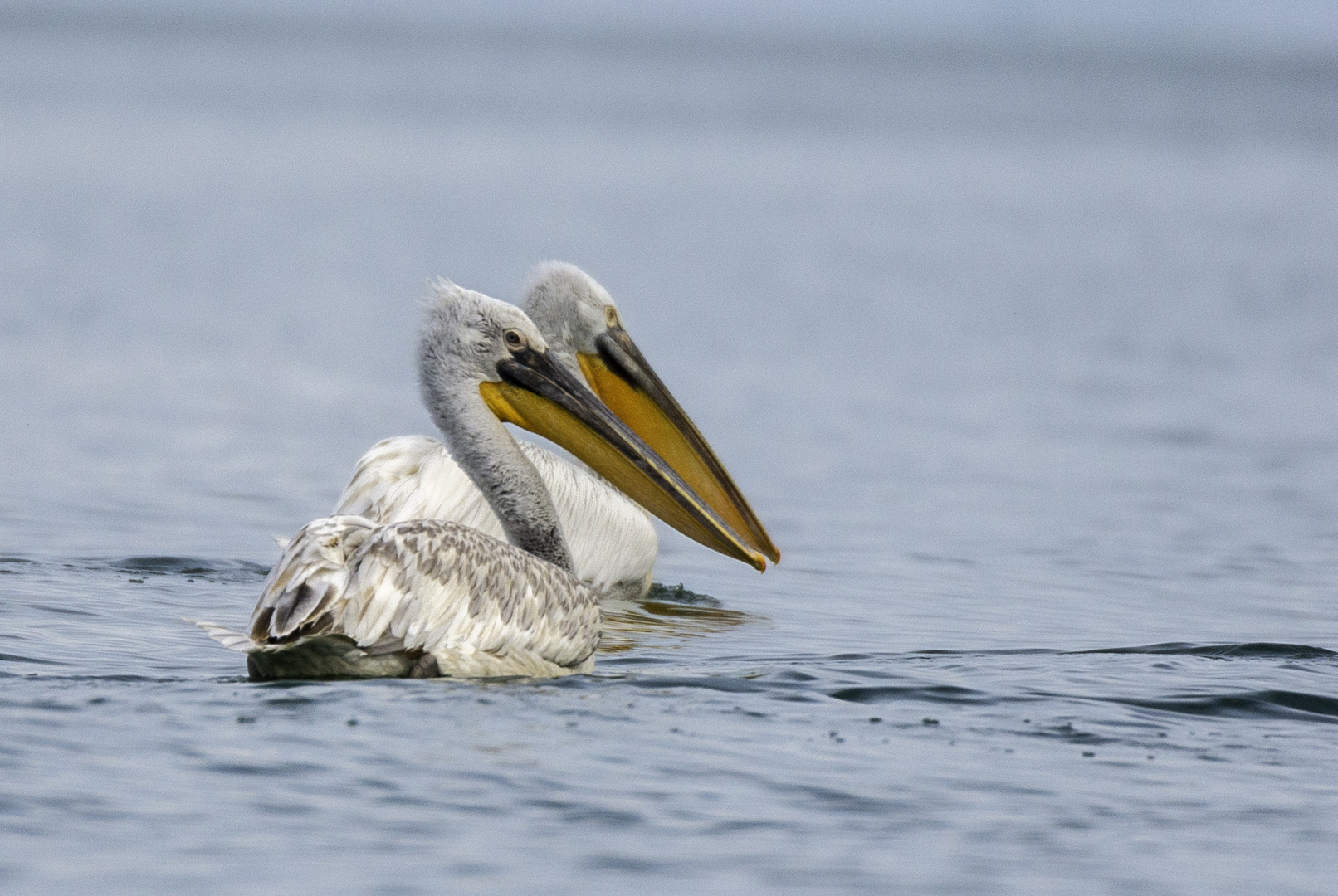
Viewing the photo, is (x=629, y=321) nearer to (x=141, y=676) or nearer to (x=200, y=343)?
(x=200, y=343)

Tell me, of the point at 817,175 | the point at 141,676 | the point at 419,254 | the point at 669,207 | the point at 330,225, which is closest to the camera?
the point at 141,676

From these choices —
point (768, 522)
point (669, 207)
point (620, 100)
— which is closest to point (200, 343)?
point (768, 522)

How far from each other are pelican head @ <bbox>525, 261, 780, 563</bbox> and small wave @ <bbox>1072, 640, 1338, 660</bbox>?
6.73ft

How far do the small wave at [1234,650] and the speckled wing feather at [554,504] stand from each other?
180 cm

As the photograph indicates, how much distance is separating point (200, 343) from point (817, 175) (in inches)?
1062

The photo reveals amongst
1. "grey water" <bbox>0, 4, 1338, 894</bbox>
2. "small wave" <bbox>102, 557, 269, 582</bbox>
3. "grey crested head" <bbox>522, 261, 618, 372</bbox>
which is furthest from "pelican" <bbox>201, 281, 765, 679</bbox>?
"small wave" <bbox>102, 557, 269, 582</bbox>

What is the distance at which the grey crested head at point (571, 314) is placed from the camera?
8.04m

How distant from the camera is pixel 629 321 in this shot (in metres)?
16.7

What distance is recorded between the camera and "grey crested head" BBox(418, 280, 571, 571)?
20.4 ft

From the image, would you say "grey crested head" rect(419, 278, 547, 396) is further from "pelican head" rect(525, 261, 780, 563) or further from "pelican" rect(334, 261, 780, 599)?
"pelican head" rect(525, 261, 780, 563)

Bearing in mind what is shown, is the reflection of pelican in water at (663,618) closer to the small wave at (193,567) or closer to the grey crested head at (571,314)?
the grey crested head at (571,314)

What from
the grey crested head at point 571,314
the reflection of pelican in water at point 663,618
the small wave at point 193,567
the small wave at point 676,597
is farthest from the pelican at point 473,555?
the small wave at point 193,567

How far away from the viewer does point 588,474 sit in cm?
761

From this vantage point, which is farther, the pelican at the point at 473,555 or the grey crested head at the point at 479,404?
the grey crested head at the point at 479,404
